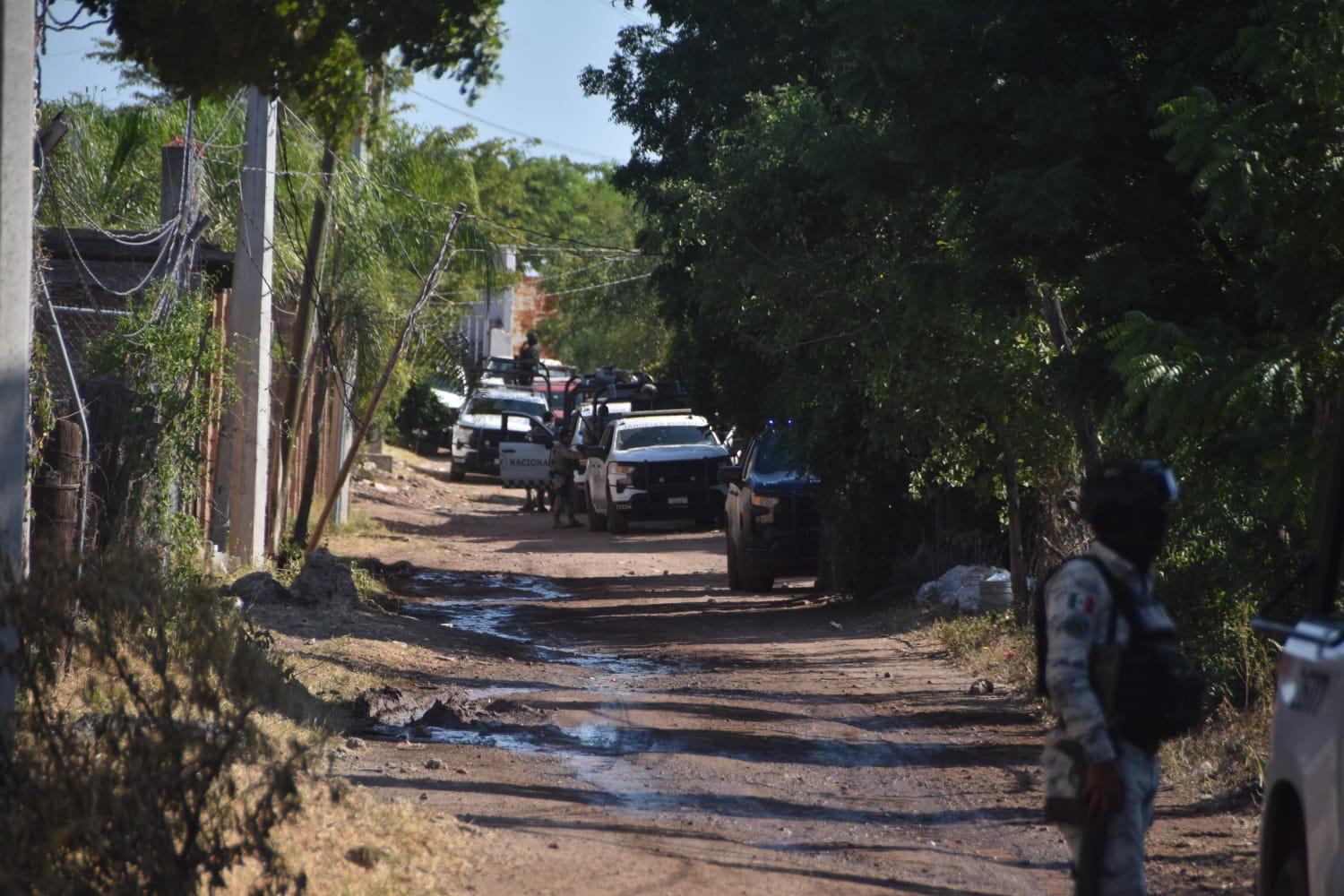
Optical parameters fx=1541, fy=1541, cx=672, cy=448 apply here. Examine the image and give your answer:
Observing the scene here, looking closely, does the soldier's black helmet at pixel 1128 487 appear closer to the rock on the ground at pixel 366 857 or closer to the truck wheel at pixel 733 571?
the rock on the ground at pixel 366 857

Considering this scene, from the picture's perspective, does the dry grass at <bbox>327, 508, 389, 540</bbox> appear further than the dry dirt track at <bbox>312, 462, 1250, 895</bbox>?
Yes

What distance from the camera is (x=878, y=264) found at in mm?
12805

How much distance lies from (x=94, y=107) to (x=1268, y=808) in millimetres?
20408

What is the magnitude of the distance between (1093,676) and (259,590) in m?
10.9

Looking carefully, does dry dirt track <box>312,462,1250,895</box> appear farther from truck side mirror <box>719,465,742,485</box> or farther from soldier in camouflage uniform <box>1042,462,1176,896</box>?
soldier in camouflage uniform <box>1042,462,1176,896</box>

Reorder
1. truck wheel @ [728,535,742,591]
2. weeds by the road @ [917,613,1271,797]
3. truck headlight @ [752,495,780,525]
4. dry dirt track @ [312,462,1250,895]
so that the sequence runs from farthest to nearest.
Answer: truck wheel @ [728,535,742,591]
truck headlight @ [752,495,780,525]
weeds by the road @ [917,613,1271,797]
dry dirt track @ [312,462,1250,895]

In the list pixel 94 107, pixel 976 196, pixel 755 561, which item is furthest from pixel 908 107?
pixel 94 107

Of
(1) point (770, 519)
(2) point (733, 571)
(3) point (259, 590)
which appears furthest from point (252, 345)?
(2) point (733, 571)

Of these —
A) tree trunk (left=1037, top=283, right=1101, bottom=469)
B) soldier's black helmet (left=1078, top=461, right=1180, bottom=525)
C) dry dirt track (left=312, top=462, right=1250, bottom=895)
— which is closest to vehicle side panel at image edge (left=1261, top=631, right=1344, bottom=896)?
soldier's black helmet (left=1078, top=461, right=1180, bottom=525)

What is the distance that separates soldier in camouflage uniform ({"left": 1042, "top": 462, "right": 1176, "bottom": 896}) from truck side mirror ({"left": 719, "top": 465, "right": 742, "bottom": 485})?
556 inches

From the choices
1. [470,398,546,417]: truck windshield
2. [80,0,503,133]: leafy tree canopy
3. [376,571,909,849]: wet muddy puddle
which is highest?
[80,0,503,133]: leafy tree canopy

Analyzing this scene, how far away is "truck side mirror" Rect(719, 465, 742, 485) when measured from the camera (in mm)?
18625

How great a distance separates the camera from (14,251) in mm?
5688

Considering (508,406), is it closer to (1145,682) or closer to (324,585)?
(324,585)
